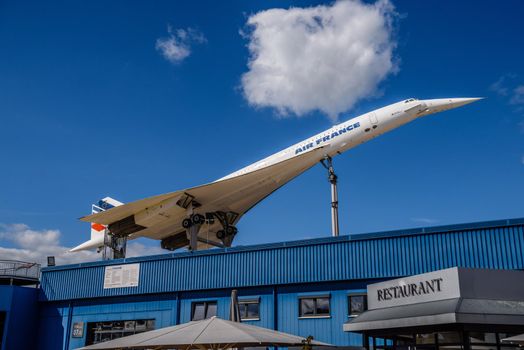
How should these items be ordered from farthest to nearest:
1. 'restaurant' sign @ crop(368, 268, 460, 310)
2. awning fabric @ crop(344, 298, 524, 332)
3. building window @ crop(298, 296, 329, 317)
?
building window @ crop(298, 296, 329, 317), 'restaurant' sign @ crop(368, 268, 460, 310), awning fabric @ crop(344, 298, 524, 332)

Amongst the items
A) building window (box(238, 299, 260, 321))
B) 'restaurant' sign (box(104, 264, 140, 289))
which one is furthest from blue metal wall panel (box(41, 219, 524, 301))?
building window (box(238, 299, 260, 321))

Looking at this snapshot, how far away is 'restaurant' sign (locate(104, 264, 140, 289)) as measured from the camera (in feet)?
91.4

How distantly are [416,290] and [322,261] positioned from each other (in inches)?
317

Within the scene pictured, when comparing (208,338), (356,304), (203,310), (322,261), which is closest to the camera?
(208,338)

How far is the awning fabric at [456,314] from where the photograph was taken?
12.6 metres

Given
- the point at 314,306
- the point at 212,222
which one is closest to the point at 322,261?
the point at 314,306

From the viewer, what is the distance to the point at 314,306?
22688mm

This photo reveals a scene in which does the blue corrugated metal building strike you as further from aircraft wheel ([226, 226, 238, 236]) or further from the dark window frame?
aircraft wheel ([226, 226, 238, 236])

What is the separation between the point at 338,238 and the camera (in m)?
22.8

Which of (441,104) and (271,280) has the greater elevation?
(441,104)

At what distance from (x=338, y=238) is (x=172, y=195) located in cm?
1583

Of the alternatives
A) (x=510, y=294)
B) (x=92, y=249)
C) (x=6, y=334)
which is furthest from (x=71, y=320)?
(x=510, y=294)

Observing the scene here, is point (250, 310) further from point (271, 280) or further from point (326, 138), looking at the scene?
point (326, 138)

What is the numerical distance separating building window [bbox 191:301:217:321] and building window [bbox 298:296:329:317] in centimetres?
440
